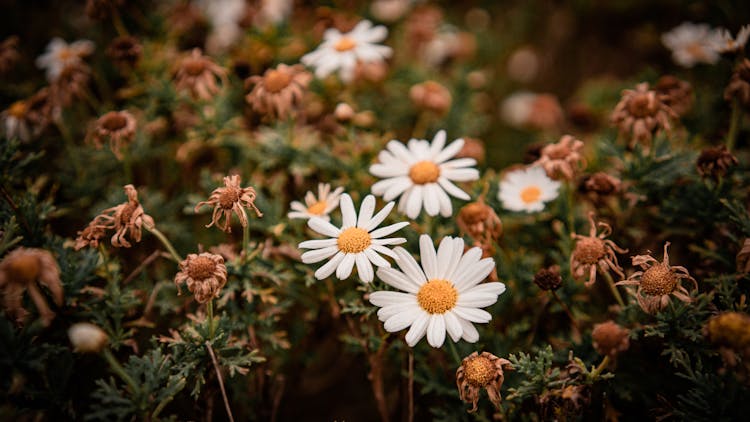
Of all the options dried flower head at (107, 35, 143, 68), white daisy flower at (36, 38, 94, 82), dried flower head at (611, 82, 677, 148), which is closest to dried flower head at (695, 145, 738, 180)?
dried flower head at (611, 82, 677, 148)

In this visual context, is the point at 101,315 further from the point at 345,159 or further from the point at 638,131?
the point at 638,131

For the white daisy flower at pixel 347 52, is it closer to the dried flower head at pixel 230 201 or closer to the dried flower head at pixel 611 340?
the dried flower head at pixel 230 201

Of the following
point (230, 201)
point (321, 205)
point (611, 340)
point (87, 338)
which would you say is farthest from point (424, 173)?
point (87, 338)

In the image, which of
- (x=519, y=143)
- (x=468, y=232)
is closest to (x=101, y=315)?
(x=468, y=232)

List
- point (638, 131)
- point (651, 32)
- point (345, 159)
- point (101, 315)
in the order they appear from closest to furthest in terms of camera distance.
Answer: point (101, 315) → point (638, 131) → point (345, 159) → point (651, 32)

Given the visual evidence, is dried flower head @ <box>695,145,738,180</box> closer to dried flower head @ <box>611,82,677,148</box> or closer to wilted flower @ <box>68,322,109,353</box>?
dried flower head @ <box>611,82,677,148</box>

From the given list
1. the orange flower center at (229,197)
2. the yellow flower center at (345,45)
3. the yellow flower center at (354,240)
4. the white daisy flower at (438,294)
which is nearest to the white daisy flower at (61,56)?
the yellow flower center at (345,45)
